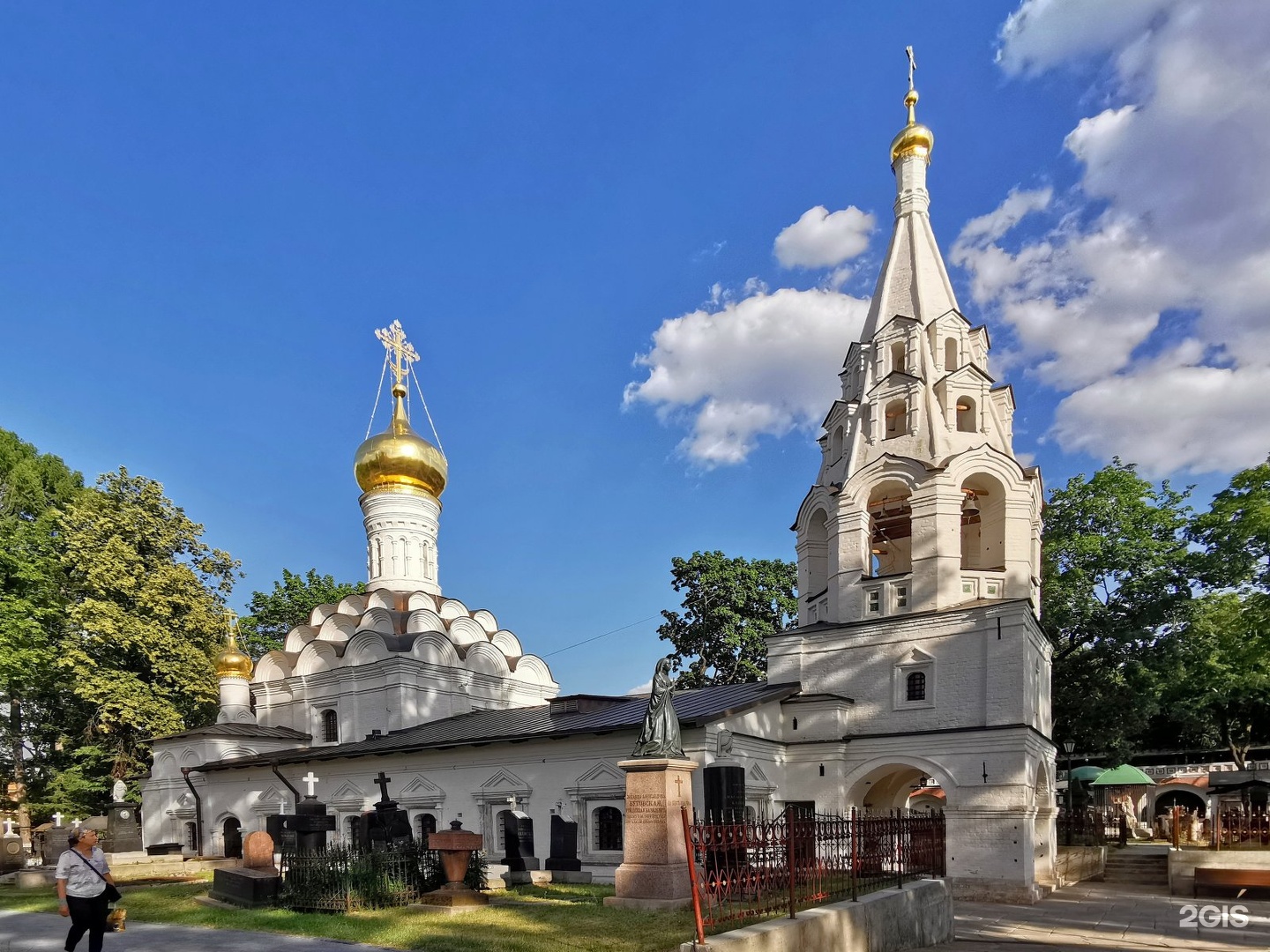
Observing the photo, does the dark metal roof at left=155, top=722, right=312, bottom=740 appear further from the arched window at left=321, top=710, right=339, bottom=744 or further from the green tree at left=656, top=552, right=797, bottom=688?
the green tree at left=656, top=552, right=797, bottom=688

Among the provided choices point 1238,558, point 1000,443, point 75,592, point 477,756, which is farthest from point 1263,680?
point 75,592

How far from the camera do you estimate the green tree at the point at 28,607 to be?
1032 inches

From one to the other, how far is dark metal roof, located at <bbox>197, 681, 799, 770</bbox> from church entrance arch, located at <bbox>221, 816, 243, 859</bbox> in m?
1.70

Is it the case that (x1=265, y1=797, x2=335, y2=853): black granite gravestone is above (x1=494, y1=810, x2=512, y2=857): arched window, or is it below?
above

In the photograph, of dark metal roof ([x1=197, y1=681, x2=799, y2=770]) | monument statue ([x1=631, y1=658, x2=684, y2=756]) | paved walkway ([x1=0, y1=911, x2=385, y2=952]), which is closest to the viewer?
paved walkway ([x1=0, y1=911, x2=385, y2=952])

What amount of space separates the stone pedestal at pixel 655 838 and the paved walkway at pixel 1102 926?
318 centimetres

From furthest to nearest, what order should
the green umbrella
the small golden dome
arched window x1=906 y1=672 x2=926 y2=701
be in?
the small golden dome → the green umbrella → arched window x1=906 y1=672 x2=926 y2=701

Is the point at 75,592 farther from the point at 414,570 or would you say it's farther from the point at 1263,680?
the point at 1263,680

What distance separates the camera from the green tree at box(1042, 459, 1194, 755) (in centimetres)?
2284

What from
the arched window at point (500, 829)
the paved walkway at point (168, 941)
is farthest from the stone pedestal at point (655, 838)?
the arched window at point (500, 829)

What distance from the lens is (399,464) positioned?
94.6 ft

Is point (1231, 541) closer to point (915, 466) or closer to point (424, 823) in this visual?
point (915, 466)

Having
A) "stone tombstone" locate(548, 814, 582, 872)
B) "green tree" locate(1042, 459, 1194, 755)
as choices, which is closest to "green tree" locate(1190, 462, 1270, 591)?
"green tree" locate(1042, 459, 1194, 755)

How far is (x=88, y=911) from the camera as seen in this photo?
716cm
